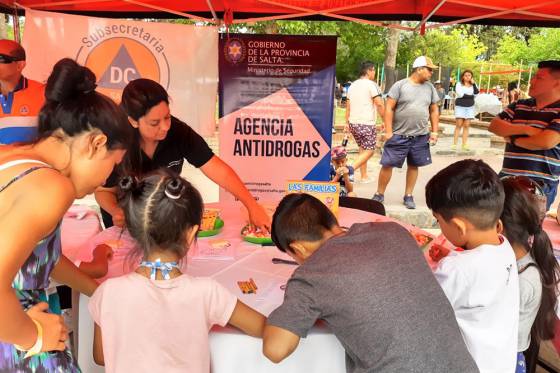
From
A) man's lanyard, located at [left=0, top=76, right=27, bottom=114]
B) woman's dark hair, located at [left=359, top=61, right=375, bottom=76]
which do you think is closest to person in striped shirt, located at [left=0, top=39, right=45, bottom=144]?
man's lanyard, located at [left=0, top=76, right=27, bottom=114]

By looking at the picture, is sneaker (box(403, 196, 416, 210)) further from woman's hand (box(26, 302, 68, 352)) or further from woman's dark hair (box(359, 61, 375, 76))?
woman's hand (box(26, 302, 68, 352))

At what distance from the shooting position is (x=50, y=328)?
1165 millimetres

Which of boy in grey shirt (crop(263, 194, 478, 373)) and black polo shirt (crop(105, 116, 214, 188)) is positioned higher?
black polo shirt (crop(105, 116, 214, 188))

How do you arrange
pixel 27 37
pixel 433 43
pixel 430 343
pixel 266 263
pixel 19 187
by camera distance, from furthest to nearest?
pixel 433 43
pixel 27 37
pixel 266 263
pixel 430 343
pixel 19 187

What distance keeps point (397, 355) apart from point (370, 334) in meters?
0.08

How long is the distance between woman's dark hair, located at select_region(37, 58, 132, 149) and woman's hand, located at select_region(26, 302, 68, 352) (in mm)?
416

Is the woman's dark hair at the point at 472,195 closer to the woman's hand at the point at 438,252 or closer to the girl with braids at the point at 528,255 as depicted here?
the girl with braids at the point at 528,255

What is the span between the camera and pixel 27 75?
383cm

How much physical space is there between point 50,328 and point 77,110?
0.52m

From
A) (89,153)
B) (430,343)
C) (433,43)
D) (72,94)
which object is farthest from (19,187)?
(433,43)

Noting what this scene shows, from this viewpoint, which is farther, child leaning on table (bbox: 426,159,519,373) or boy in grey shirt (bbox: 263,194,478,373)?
child leaning on table (bbox: 426,159,519,373)

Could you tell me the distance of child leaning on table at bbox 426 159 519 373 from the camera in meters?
1.43

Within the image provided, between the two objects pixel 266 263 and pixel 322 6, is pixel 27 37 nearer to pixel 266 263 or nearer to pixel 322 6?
pixel 322 6

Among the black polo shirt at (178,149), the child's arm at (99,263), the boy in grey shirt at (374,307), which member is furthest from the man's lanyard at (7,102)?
the boy in grey shirt at (374,307)
